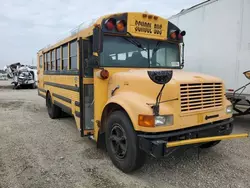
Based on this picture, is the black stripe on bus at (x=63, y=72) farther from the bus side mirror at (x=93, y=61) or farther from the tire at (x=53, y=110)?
the bus side mirror at (x=93, y=61)

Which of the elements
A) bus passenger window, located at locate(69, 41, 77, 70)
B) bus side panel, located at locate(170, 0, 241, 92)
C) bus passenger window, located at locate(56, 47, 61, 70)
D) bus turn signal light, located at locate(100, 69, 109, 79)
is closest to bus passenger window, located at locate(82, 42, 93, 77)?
bus turn signal light, located at locate(100, 69, 109, 79)

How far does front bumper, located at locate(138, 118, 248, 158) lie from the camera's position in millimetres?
2783

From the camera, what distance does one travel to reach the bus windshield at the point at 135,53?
12.4 feet

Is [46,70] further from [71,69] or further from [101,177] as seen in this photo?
[101,177]

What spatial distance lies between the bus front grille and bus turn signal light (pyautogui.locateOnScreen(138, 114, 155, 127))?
47 centimetres

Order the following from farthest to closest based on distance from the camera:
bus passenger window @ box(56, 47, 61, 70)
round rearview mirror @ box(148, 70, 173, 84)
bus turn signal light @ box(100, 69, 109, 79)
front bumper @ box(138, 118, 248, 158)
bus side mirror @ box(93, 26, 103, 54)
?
bus passenger window @ box(56, 47, 61, 70) < bus turn signal light @ box(100, 69, 109, 79) < bus side mirror @ box(93, 26, 103, 54) < front bumper @ box(138, 118, 248, 158) < round rearview mirror @ box(148, 70, 173, 84)

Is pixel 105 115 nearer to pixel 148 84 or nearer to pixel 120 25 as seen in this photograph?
pixel 148 84

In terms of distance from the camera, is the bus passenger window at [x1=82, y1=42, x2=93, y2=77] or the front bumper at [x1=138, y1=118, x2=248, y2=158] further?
the bus passenger window at [x1=82, y1=42, x2=93, y2=77]

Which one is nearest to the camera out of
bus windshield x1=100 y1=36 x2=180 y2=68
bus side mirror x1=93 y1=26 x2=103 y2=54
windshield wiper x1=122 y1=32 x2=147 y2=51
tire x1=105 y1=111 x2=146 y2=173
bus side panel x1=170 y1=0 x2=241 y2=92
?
tire x1=105 y1=111 x2=146 y2=173

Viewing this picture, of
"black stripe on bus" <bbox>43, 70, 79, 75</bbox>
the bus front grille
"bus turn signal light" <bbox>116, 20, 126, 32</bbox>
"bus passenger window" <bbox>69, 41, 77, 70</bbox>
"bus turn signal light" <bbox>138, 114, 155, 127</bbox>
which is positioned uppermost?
"bus turn signal light" <bbox>116, 20, 126, 32</bbox>

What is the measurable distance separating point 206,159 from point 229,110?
0.92m

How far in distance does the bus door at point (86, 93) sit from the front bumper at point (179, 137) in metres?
1.48

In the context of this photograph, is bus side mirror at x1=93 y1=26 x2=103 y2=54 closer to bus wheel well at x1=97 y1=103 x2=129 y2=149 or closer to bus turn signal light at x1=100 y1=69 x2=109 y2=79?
bus turn signal light at x1=100 y1=69 x2=109 y2=79

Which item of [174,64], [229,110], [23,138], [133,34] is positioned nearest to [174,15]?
[174,64]
